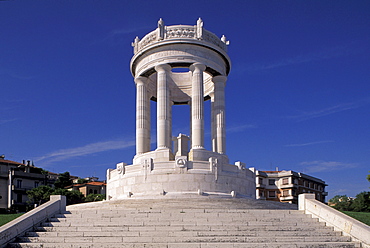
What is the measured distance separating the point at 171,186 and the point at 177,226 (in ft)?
50.2

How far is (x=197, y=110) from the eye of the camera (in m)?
43.2

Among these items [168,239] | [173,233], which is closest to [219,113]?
[173,233]

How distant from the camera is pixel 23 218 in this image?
889 inches

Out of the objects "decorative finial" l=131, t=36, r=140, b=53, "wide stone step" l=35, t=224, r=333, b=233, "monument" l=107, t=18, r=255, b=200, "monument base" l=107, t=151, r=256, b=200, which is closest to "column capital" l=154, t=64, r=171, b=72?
"monument" l=107, t=18, r=255, b=200

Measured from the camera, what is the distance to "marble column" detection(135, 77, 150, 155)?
1826 inches

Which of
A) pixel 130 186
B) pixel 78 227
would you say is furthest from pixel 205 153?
pixel 78 227

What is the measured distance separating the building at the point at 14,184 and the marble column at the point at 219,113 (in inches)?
1897

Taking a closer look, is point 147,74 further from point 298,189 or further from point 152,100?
point 298,189

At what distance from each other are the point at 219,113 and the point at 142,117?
8436mm

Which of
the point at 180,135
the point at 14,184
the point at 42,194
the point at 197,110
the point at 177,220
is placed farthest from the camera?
the point at 14,184

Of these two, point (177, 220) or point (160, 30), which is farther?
point (160, 30)

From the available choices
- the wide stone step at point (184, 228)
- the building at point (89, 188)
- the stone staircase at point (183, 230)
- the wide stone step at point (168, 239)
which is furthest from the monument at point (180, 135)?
the building at point (89, 188)

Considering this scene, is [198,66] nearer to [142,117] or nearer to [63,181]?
[142,117]

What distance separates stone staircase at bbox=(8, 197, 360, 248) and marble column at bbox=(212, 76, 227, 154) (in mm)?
20703
